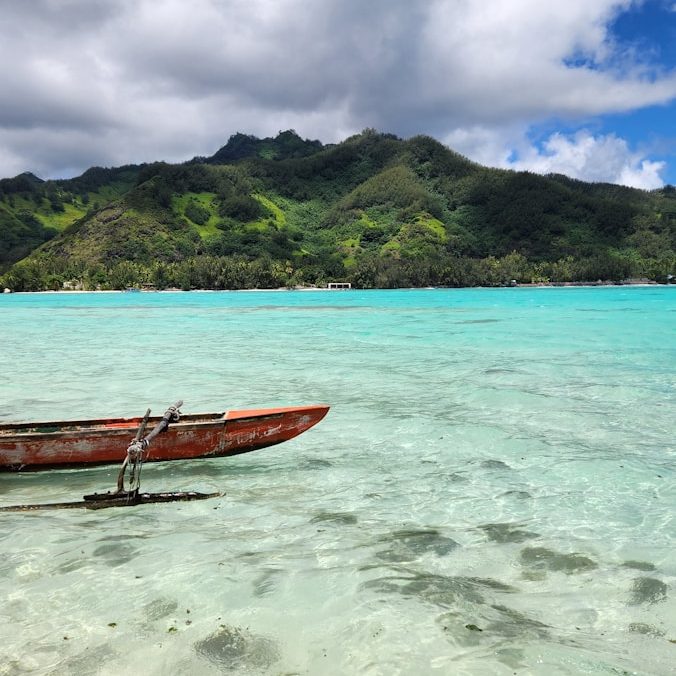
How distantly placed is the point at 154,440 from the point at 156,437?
0.06 metres

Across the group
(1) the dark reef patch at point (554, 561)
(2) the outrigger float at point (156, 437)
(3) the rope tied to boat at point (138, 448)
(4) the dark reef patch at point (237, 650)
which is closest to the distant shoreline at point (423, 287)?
(2) the outrigger float at point (156, 437)

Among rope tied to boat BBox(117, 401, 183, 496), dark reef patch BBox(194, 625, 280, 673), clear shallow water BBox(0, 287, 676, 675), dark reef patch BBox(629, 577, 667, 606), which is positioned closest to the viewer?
dark reef patch BBox(194, 625, 280, 673)

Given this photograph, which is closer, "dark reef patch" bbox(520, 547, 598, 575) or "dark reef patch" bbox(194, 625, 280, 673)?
"dark reef patch" bbox(194, 625, 280, 673)

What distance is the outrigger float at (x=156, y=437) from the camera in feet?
27.3

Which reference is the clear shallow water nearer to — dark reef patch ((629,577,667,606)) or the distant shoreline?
dark reef patch ((629,577,667,606))

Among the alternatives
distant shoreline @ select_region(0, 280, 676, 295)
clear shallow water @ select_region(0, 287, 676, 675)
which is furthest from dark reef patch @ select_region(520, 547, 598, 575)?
distant shoreline @ select_region(0, 280, 676, 295)

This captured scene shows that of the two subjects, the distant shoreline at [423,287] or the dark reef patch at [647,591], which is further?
the distant shoreline at [423,287]

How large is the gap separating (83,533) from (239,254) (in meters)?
184

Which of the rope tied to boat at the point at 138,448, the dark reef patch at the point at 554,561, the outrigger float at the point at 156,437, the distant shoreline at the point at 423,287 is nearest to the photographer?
the dark reef patch at the point at 554,561

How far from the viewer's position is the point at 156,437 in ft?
27.9

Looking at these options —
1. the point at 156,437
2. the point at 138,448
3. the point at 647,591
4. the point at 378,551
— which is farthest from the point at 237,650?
the point at 156,437

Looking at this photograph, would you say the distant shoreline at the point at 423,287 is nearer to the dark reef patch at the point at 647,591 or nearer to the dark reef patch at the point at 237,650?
the dark reef patch at the point at 647,591

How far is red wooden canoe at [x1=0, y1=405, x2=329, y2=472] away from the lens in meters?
8.33

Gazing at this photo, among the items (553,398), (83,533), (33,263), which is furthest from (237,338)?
(33,263)
